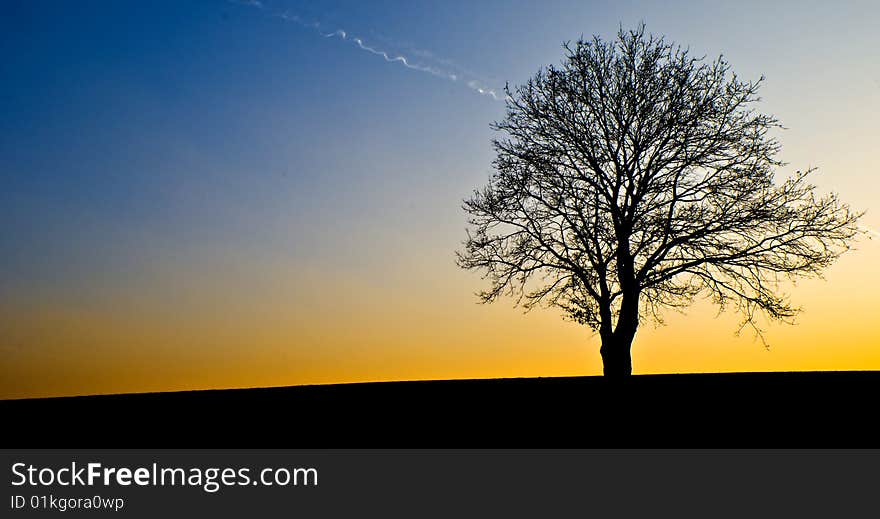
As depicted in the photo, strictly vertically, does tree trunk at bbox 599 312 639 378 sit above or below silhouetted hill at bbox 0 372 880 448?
above

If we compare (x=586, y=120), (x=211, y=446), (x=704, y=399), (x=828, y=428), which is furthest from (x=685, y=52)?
(x=211, y=446)

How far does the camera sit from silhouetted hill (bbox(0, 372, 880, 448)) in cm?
1091

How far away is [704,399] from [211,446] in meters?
10.1

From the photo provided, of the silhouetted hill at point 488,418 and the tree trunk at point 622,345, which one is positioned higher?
the tree trunk at point 622,345

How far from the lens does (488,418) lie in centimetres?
1298

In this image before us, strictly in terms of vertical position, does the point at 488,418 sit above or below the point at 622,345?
below

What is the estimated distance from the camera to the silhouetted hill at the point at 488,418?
10914 millimetres

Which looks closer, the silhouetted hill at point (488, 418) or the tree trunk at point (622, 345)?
the silhouetted hill at point (488, 418)

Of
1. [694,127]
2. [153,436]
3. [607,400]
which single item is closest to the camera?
[153,436]

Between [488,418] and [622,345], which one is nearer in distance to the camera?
[488,418]

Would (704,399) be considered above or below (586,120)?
below

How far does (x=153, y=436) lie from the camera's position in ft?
37.8
